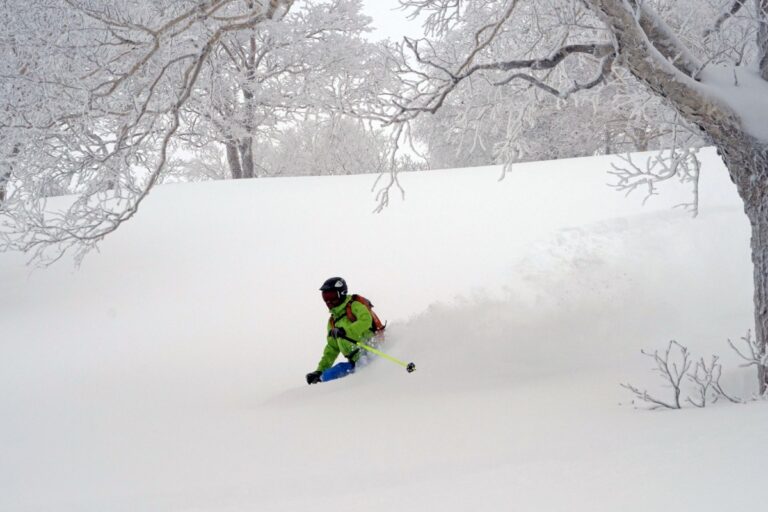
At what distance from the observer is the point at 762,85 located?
4559 millimetres

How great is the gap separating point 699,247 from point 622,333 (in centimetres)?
380

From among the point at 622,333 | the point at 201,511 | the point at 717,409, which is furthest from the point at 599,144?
the point at 201,511

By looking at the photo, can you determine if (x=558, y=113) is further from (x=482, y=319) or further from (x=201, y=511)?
(x=201, y=511)

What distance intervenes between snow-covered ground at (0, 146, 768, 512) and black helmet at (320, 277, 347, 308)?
0.65 m

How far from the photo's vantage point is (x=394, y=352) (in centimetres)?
625

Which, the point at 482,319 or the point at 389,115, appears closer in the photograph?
the point at 389,115

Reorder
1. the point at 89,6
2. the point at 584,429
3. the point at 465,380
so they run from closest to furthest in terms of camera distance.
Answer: the point at 584,429 → the point at 89,6 → the point at 465,380

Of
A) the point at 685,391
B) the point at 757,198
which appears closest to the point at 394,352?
the point at 685,391

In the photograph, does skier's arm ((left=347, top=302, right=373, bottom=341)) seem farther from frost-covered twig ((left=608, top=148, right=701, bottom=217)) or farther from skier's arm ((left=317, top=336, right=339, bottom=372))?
frost-covered twig ((left=608, top=148, right=701, bottom=217))

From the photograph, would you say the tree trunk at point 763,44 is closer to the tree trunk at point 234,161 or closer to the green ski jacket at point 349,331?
the green ski jacket at point 349,331

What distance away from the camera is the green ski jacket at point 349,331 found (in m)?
6.13

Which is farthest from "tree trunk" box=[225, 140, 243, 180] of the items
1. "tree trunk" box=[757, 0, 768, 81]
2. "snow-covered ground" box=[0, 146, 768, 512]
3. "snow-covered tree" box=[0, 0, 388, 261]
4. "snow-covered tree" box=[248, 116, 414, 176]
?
"tree trunk" box=[757, 0, 768, 81]

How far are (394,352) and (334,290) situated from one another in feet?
2.53

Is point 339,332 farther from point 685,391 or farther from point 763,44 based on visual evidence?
point 763,44
